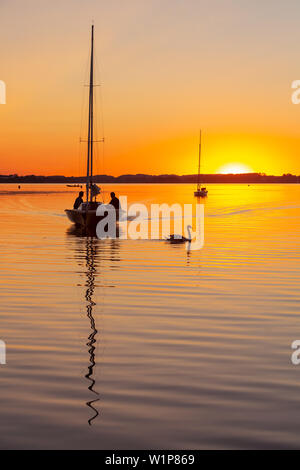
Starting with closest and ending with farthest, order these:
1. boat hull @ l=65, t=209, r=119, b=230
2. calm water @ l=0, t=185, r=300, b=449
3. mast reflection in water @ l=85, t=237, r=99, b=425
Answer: calm water @ l=0, t=185, r=300, b=449 → mast reflection in water @ l=85, t=237, r=99, b=425 → boat hull @ l=65, t=209, r=119, b=230

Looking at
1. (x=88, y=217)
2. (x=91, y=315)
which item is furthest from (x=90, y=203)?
(x=91, y=315)

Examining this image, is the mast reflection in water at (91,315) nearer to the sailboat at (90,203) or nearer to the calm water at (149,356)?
the calm water at (149,356)

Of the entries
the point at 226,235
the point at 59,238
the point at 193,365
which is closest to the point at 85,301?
the point at 193,365

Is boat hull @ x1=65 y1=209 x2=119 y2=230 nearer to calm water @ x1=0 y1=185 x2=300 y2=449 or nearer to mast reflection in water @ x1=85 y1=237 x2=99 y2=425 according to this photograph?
mast reflection in water @ x1=85 y1=237 x2=99 y2=425

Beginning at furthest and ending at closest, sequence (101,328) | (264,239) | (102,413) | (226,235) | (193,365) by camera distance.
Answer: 1. (226,235)
2. (264,239)
3. (101,328)
4. (193,365)
5. (102,413)

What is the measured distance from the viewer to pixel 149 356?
1237cm

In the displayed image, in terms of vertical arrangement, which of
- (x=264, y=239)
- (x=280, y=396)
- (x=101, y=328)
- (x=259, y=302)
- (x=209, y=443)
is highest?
(x=264, y=239)

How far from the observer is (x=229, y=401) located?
9695 millimetres

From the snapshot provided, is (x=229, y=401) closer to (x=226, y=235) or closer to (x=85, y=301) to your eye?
(x=85, y=301)

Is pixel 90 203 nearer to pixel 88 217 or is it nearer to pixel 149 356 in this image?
pixel 88 217

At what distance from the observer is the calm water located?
338 inches

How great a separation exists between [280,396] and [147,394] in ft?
7.20

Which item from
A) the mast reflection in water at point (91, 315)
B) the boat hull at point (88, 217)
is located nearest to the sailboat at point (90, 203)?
the boat hull at point (88, 217)

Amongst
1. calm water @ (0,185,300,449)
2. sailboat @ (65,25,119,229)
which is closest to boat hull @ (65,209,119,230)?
sailboat @ (65,25,119,229)
